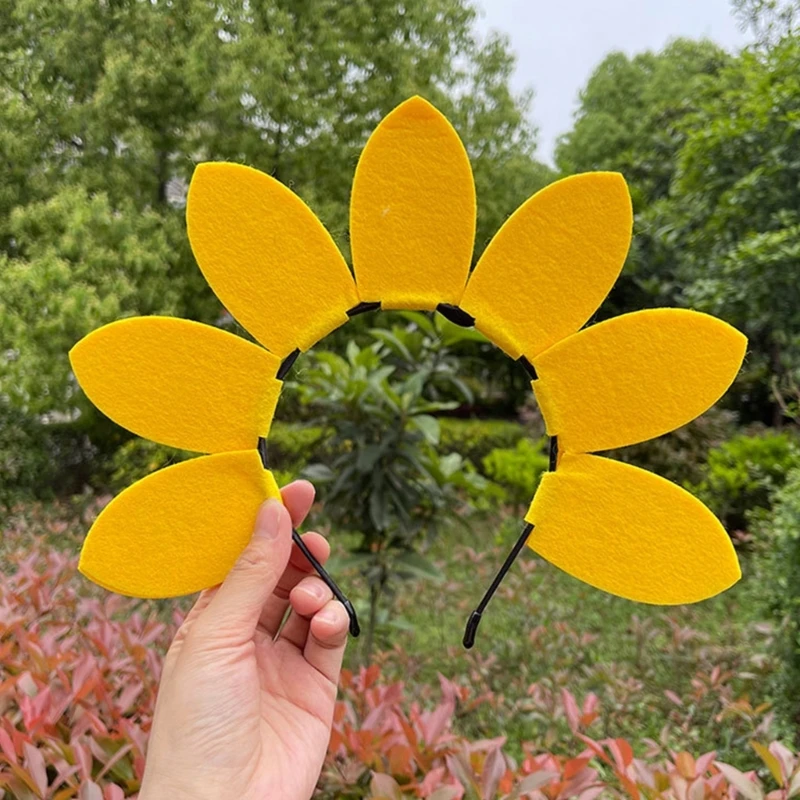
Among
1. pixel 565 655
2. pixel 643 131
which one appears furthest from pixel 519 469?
pixel 643 131

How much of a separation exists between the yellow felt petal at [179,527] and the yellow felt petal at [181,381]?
31 millimetres

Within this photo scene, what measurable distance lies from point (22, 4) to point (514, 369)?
4101 millimetres

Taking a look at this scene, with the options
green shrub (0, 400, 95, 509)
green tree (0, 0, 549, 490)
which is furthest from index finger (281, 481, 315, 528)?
green shrub (0, 400, 95, 509)

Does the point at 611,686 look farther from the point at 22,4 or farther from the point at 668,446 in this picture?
the point at 22,4

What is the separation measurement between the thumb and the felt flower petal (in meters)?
0.29

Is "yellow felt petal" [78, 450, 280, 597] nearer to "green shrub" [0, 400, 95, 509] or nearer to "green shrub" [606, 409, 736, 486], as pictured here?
"green shrub" [0, 400, 95, 509]

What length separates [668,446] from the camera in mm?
3482

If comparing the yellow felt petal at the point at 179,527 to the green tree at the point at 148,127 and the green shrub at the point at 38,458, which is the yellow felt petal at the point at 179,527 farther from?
the green shrub at the point at 38,458

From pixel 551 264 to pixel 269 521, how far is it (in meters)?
0.37

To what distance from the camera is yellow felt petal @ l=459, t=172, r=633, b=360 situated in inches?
23.6

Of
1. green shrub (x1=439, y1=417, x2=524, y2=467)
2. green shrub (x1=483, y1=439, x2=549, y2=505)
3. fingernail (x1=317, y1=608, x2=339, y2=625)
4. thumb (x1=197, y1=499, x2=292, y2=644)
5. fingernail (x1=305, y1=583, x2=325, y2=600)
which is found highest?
thumb (x1=197, y1=499, x2=292, y2=644)

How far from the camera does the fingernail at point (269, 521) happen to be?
618 millimetres

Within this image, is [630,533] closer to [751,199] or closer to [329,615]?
[329,615]

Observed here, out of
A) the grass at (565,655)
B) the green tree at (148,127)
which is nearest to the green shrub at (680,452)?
the grass at (565,655)
